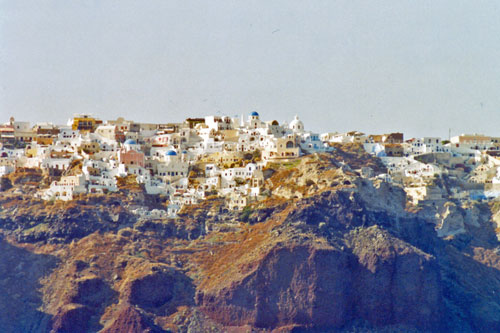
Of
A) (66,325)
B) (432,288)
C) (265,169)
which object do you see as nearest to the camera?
(66,325)

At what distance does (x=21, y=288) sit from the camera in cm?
9794

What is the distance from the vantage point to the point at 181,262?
99.6 metres

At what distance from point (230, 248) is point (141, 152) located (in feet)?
59.6

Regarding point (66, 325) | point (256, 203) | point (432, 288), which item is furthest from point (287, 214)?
point (66, 325)

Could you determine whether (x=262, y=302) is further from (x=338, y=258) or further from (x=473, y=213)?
(x=473, y=213)

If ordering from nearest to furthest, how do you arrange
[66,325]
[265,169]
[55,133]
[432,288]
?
[66,325] < [432,288] < [265,169] < [55,133]

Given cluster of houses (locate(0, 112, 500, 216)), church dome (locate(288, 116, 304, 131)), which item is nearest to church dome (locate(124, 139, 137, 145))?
cluster of houses (locate(0, 112, 500, 216))

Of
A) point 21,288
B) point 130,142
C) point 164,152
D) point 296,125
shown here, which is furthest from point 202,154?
point 21,288

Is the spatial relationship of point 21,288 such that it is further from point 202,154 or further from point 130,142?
point 202,154

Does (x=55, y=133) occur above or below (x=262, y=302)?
above

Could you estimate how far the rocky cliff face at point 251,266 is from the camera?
314ft

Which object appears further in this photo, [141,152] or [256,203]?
[141,152]

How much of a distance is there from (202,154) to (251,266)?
76.6 feet

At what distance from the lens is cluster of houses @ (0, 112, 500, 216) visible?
10812cm
